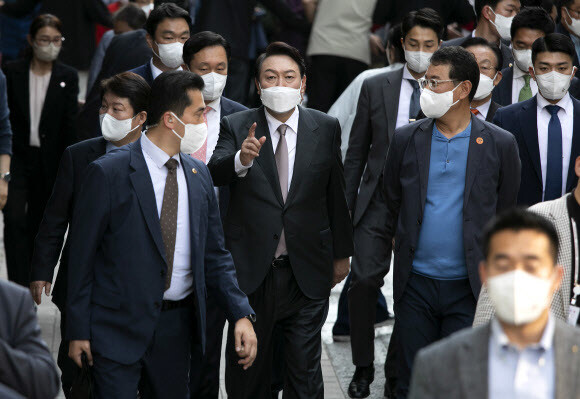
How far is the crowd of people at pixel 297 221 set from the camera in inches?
165

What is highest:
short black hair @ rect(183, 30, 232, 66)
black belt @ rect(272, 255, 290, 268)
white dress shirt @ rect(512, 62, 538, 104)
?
short black hair @ rect(183, 30, 232, 66)

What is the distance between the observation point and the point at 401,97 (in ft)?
26.5

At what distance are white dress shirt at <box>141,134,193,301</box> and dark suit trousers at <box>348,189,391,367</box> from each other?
225 centimetres

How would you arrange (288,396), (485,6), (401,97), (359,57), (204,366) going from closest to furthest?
1. (288,396)
2. (204,366)
3. (401,97)
4. (485,6)
5. (359,57)

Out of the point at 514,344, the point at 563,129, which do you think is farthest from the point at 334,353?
the point at 514,344

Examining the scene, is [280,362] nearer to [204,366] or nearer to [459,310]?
[204,366]

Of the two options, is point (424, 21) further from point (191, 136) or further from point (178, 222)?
point (178, 222)

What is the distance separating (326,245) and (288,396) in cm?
94

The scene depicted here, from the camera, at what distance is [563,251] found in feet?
17.2

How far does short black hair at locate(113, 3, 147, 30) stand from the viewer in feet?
37.0

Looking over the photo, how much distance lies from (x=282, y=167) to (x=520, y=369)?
323cm

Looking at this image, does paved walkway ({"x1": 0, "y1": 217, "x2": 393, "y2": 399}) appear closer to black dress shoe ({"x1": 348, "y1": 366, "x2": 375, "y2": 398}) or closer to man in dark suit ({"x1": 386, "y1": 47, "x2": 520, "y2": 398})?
black dress shoe ({"x1": 348, "y1": 366, "x2": 375, "y2": 398})

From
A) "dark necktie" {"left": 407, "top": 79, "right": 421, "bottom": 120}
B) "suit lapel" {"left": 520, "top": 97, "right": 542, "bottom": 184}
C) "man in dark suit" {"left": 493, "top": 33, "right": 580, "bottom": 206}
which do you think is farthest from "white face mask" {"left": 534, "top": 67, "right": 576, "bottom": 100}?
"dark necktie" {"left": 407, "top": 79, "right": 421, "bottom": 120}

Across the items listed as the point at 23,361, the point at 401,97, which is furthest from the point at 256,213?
the point at 23,361
